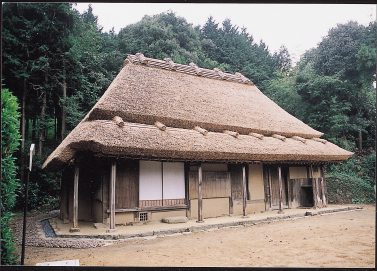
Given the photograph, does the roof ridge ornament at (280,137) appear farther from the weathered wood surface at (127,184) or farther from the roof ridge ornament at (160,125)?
the weathered wood surface at (127,184)

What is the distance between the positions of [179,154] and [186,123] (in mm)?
2745

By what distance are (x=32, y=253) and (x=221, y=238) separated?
15.9 feet

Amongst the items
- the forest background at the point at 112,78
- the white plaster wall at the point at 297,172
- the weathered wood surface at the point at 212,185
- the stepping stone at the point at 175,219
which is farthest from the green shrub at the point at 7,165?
the white plaster wall at the point at 297,172

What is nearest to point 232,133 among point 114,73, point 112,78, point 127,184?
point 127,184

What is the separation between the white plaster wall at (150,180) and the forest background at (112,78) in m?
6.38

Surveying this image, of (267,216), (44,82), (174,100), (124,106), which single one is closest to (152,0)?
(124,106)

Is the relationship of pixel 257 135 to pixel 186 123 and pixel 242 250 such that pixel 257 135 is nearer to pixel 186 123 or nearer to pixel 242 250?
pixel 186 123

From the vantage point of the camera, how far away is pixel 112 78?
24078 mm

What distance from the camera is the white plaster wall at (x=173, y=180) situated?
37.3 feet

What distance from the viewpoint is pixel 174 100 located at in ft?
44.7

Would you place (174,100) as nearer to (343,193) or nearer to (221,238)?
(221,238)

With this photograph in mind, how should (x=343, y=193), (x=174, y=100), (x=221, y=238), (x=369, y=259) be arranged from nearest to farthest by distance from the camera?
1. (x=369, y=259)
2. (x=221, y=238)
3. (x=174, y=100)
4. (x=343, y=193)

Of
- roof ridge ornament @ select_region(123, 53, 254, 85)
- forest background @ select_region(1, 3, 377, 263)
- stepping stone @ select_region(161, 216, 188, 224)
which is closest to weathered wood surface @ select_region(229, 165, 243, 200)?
stepping stone @ select_region(161, 216, 188, 224)

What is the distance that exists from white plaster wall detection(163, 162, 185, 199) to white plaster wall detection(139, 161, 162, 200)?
24cm
